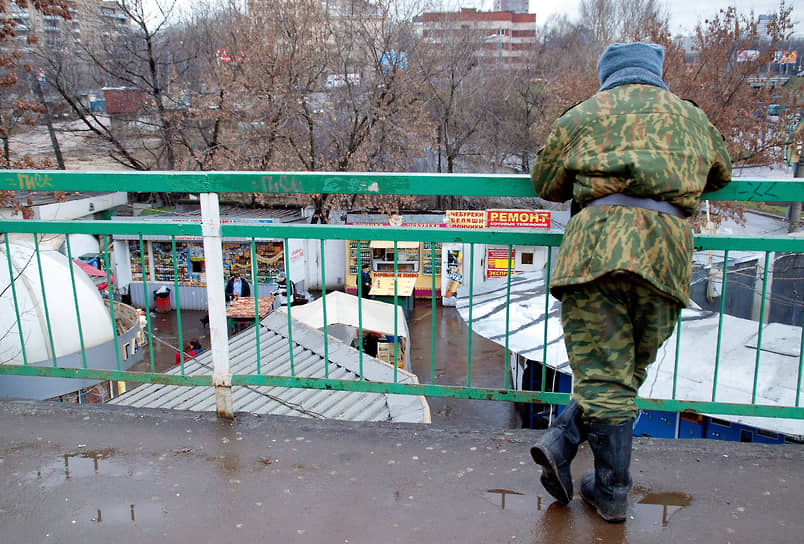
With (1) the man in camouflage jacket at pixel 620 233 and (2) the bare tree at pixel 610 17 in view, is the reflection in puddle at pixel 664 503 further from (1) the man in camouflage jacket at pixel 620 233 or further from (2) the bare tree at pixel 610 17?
(2) the bare tree at pixel 610 17

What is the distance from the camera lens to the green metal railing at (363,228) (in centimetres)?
266

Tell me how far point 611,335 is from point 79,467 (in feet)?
8.08

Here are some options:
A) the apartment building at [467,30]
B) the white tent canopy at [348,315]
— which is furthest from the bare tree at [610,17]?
the white tent canopy at [348,315]

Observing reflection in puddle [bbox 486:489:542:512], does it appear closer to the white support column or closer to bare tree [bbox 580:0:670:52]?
the white support column

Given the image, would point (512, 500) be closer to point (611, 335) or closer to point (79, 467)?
point (611, 335)

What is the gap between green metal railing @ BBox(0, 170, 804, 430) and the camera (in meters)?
2.66

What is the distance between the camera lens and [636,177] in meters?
2.01

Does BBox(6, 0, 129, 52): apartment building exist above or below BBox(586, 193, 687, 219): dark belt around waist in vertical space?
above

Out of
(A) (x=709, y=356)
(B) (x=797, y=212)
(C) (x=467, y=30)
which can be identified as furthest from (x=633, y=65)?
(C) (x=467, y=30)

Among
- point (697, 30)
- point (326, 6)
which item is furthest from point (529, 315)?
point (326, 6)

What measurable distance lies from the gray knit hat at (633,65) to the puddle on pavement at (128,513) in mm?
2427

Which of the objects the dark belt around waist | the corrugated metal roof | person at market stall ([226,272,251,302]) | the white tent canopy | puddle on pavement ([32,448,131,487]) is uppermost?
the dark belt around waist

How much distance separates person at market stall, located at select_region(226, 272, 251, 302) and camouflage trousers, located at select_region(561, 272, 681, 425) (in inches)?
640

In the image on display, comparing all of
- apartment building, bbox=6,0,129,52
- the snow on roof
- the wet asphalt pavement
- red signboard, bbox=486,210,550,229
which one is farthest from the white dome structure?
apartment building, bbox=6,0,129,52
